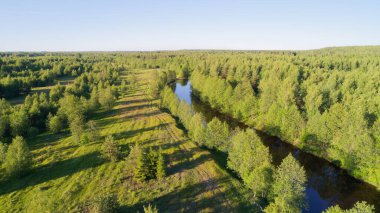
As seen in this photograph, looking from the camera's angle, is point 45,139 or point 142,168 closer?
point 142,168

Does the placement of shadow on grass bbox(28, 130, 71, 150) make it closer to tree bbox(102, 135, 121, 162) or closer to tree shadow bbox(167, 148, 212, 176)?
tree bbox(102, 135, 121, 162)

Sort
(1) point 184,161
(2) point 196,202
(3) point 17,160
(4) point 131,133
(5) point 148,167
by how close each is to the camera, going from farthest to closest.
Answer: (4) point 131,133 < (1) point 184,161 < (3) point 17,160 < (5) point 148,167 < (2) point 196,202

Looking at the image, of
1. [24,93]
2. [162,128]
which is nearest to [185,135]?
[162,128]

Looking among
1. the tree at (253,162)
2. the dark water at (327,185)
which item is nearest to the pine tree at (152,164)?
the tree at (253,162)

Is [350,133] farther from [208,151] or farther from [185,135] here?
[185,135]

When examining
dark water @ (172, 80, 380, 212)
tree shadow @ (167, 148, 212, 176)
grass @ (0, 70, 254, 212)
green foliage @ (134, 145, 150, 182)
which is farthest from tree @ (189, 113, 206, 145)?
dark water @ (172, 80, 380, 212)

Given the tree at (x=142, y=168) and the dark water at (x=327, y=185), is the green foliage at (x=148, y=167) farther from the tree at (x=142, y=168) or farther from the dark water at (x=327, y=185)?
the dark water at (x=327, y=185)

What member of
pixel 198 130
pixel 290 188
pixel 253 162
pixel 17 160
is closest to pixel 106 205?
pixel 253 162

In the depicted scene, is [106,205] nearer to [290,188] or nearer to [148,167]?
[148,167]
